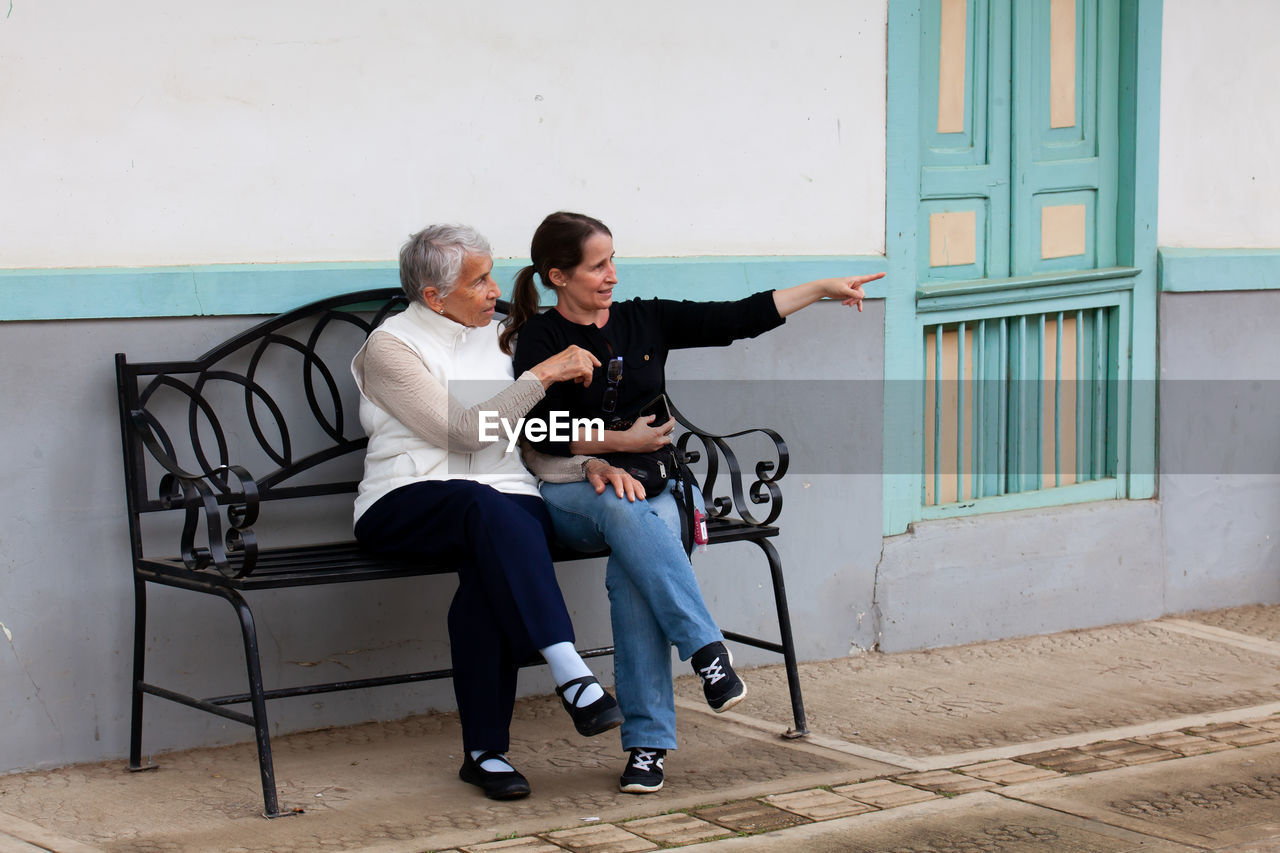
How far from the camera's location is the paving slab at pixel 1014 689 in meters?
4.62

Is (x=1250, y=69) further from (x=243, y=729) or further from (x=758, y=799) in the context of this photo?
(x=243, y=729)

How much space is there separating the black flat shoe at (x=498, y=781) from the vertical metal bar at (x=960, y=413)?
253 centimetres

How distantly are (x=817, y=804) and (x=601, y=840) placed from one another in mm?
599

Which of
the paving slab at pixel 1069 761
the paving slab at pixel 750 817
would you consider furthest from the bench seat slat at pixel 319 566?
the paving slab at pixel 1069 761

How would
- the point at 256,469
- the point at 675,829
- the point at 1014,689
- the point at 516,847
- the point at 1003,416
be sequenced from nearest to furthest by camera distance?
the point at 516,847 < the point at 675,829 < the point at 256,469 < the point at 1014,689 < the point at 1003,416

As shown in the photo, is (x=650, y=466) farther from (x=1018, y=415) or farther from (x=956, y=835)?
(x=1018, y=415)

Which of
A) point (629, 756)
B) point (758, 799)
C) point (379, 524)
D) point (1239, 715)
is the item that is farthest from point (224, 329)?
point (1239, 715)

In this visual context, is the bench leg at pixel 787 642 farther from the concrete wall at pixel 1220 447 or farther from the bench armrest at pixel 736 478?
the concrete wall at pixel 1220 447

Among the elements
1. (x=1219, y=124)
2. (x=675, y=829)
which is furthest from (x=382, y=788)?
(x=1219, y=124)

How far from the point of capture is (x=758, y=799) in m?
3.92

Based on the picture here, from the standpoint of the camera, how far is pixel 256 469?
4.45m

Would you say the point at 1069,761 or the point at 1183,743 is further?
the point at 1183,743

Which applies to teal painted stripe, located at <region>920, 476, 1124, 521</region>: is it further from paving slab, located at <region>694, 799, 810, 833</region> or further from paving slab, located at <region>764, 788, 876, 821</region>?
paving slab, located at <region>694, 799, 810, 833</region>

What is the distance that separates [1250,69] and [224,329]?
428 centimetres
